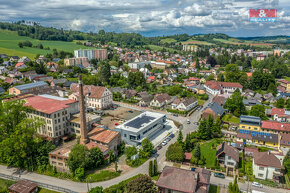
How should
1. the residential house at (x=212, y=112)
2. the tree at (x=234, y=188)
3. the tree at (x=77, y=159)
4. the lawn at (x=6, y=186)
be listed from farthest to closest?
the residential house at (x=212, y=112) < the tree at (x=77, y=159) < the lawn at (x=6, y=186) < the tree at (x=234, y=188)

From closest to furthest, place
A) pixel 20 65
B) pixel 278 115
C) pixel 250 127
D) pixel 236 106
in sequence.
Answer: pixel 250 127
pixel 278 115
pixel 236 106
pixel 20 65

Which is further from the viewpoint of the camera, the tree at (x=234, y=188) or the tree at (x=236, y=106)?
the tree at (x=236, y=106)

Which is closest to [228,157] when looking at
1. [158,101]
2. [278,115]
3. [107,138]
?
[107,138]

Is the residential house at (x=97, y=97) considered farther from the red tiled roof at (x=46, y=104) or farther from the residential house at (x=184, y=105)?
the residential house at (x=184, y=105)

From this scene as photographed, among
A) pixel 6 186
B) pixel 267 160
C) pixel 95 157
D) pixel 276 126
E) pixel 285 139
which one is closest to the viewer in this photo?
pixel 6 186

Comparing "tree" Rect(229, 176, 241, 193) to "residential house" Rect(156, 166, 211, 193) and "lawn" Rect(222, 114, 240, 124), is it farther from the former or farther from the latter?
"lawn" Rect(222, 114, 240, 124)

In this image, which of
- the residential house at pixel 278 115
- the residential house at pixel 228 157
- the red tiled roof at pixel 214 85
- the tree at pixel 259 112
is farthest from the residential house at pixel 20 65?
the residential house at pixel 278 115

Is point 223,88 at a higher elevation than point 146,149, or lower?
higher

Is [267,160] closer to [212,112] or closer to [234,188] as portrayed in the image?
[234,188]

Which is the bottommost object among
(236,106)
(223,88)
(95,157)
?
(95,157)
